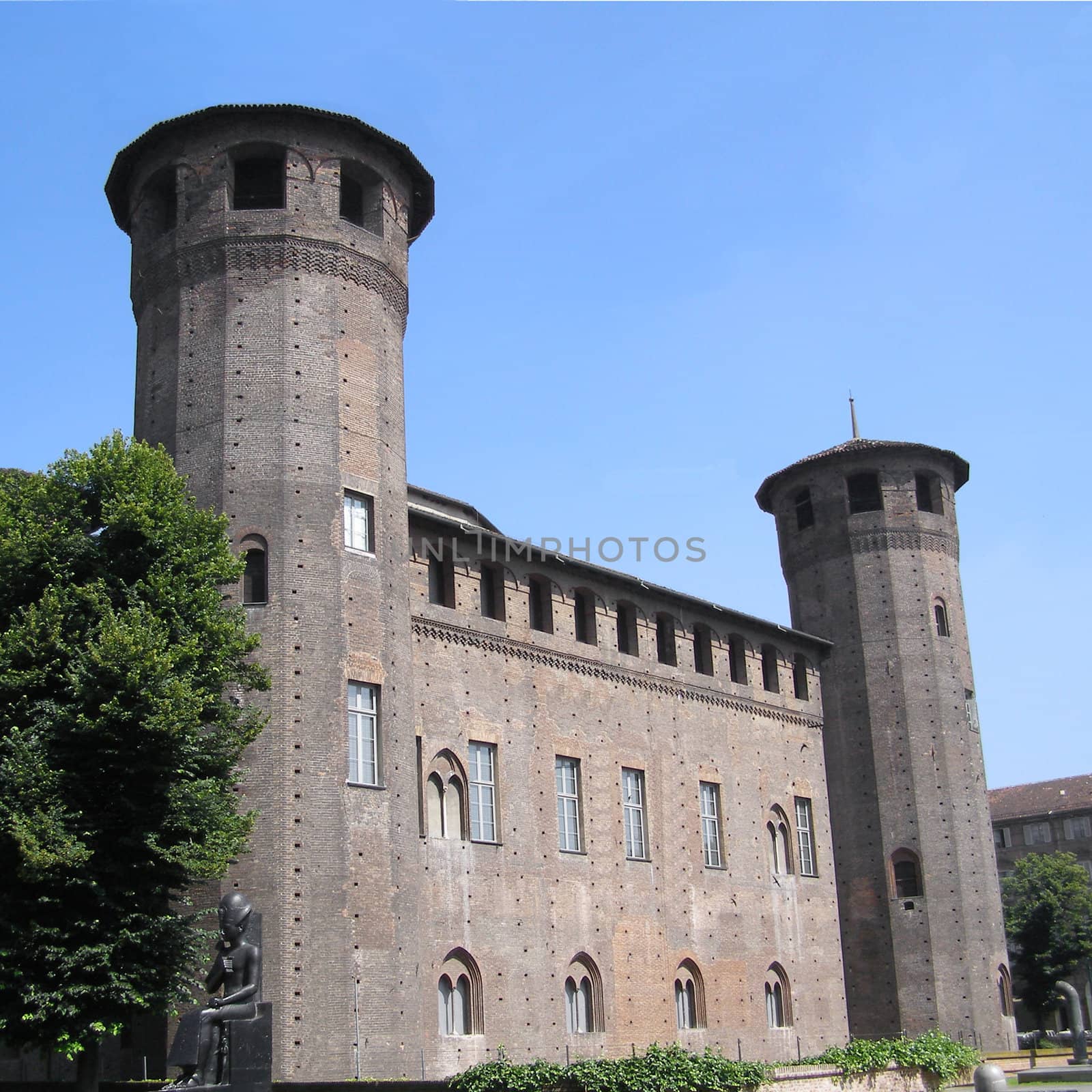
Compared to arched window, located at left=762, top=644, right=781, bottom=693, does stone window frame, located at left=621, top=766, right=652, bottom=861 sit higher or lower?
lower

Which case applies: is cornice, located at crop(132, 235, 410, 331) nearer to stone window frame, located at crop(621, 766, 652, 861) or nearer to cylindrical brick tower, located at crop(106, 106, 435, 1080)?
cylindrical brick tower, located at crop(106, 106, 435, 1080)

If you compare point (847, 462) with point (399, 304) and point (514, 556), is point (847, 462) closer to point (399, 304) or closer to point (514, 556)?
point (514, 556)

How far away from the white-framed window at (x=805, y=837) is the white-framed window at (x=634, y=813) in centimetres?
583

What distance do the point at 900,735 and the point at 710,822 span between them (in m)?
7.49

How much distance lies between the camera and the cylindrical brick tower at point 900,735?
34.3 meters

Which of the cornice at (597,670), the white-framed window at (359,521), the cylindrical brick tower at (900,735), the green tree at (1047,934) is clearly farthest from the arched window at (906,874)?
the white-framed window at (359,521)

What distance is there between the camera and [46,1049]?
17.5 metres

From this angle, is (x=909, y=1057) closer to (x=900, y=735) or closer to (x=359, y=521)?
(x=900, y=735)

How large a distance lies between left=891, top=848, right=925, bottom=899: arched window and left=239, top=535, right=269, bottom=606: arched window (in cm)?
2038

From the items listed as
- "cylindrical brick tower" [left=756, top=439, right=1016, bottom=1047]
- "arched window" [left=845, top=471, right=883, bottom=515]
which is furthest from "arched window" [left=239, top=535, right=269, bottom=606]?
"arched window" [left=845, top=471, right=883, bottom=515]

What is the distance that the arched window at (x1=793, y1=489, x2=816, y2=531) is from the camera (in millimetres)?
39219

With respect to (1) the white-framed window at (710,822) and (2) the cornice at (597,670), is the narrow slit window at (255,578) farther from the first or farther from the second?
(1) the white-framed window at (710,822)

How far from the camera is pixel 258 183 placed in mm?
25234

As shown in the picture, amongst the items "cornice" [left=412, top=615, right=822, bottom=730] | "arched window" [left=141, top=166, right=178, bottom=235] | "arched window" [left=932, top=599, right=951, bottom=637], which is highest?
"arched window" [left=141, top=166, right=178, bottom=235]
